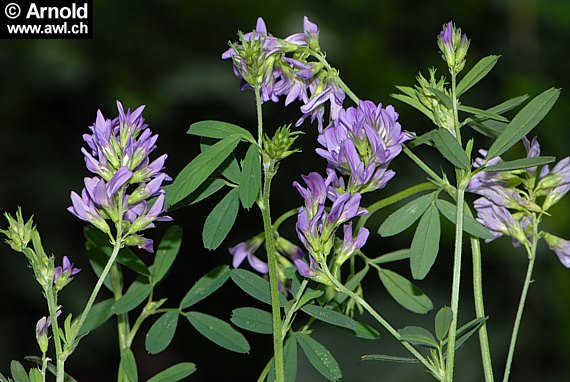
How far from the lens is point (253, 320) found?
73 centimetres

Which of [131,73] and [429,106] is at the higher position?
[131,73]

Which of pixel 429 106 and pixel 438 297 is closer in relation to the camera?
pixel 429 106


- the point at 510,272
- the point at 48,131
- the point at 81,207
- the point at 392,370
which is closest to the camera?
the point at 81,207

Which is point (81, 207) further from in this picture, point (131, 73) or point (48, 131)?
point (48, 131)

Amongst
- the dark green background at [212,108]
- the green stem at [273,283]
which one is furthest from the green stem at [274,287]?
the dark green background at [212,108]

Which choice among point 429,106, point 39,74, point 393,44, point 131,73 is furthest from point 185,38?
point 429,106

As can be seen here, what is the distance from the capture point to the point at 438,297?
6.84ft

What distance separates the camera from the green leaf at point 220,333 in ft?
2.42

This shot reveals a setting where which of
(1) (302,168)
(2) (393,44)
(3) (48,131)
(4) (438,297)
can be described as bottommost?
(4) (438,297)

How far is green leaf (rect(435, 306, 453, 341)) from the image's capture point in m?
0.63

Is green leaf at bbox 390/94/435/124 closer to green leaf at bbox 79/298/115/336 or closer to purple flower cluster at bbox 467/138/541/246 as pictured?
purple flower cluster at bbox 467/138/541/246

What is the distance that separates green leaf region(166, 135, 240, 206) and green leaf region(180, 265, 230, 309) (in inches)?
4.4

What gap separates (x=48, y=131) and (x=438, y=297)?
1.25m

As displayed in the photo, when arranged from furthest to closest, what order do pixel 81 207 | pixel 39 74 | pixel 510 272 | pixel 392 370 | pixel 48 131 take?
pixel 48 131 < pixel 39 74 < pixel 510 272 < pixel 392 370 < pixel 81 207
